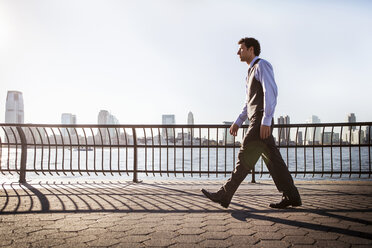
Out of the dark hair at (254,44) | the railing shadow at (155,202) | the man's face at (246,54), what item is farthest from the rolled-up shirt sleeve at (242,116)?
the railing shadow at (155,202)

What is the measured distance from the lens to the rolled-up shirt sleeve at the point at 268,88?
353 centimetres

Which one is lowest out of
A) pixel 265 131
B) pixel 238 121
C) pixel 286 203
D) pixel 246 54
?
pixel 286 203

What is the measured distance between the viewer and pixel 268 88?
11.7 feet

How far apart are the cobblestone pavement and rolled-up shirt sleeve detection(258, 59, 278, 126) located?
1231 millimetres

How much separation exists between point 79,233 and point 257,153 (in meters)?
2.28

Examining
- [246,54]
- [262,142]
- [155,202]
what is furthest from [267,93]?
[155,202]

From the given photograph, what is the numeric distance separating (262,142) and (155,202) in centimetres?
192

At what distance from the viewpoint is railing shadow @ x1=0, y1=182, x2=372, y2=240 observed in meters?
3.57

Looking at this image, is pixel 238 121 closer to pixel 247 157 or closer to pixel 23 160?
pixel 247 157

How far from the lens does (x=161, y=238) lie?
Answer: 2744mm

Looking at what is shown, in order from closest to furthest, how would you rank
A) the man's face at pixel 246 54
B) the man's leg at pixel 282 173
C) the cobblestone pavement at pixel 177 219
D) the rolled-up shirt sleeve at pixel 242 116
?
the cobblestone pavement at pixel 177 219
the man's leg at pixel 282 173
the man's face at pixel 246 54
the rolled-up shirt sleeve at pixel 242 116

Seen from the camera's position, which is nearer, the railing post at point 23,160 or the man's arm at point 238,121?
the man's arm at point 238,121

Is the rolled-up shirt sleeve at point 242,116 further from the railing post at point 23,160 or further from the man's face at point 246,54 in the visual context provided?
the railing post at point 23,160

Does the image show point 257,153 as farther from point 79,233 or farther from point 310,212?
point 79,233
